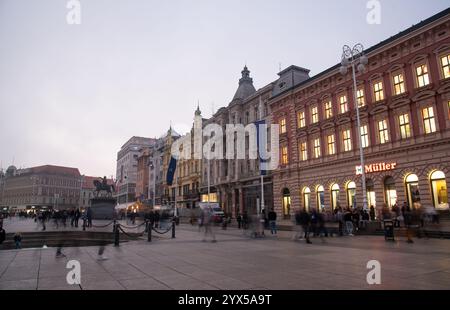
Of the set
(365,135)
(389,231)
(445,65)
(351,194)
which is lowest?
(389,231)

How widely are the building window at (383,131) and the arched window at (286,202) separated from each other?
1363 cm

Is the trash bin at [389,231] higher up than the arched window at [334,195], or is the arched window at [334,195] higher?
the arched window at [334,195]

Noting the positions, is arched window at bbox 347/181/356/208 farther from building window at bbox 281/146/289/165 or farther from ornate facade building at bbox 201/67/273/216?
ornate facade building at bbox 201/67/273/216

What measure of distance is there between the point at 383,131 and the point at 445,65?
22.7 feet

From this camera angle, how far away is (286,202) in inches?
1571

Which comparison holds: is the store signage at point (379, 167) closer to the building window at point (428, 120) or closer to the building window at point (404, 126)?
the building window at point (404, 126)

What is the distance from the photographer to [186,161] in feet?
231

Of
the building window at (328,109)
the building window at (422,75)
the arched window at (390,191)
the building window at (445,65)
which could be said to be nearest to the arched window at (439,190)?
the arched window at (390,191)

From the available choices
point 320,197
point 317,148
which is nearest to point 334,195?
point 320,197

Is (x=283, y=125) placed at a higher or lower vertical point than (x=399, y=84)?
higher

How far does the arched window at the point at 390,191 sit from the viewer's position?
27.5m

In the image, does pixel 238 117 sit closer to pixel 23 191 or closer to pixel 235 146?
pixel 235 146

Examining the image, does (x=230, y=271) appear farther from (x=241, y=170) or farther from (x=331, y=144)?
(x=241, y=170)
